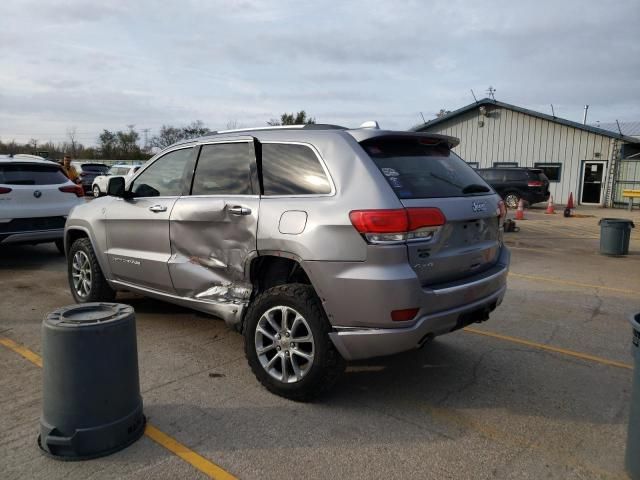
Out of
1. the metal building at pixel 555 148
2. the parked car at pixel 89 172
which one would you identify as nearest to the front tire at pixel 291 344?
the metal building at pixel 555 148

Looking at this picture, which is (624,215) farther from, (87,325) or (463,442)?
(87,325)

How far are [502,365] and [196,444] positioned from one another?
2.61 meters

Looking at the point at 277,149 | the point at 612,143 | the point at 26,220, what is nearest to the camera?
the point at 277,149

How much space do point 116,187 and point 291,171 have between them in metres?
2.09

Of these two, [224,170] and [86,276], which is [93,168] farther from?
[224,170]

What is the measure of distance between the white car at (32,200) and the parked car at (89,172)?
1874 cm

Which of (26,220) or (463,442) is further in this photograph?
(26,220)

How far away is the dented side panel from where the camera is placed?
393 centimetres

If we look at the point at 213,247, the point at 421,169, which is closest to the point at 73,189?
the point at 213,247

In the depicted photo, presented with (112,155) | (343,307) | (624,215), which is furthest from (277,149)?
(112,155)

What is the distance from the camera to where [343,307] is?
10.8 feet

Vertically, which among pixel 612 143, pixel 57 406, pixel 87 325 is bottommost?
pixel 57 406

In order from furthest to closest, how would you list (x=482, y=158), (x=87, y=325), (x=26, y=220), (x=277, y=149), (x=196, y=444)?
1. (x=482, y=158)
2. (x=26, y=220)
3. (x=277, y=149)
4. (x=196, y=444)
5. (x=87, y=325)

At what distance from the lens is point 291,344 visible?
11.8ft
